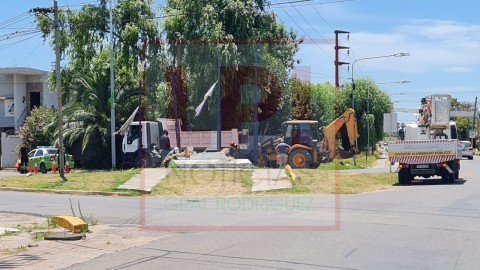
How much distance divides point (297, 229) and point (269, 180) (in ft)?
37.5

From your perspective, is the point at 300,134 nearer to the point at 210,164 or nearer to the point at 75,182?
the point at 210,164

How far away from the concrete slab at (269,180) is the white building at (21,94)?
33.3m

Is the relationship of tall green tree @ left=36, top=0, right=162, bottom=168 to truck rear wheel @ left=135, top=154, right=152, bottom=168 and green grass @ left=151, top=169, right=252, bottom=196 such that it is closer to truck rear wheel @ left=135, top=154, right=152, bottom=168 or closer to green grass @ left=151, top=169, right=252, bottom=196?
truck rear wheel @ left=135, top=154, right=152, bottom=168

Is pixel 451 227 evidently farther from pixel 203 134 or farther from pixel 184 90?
pixel 184 90

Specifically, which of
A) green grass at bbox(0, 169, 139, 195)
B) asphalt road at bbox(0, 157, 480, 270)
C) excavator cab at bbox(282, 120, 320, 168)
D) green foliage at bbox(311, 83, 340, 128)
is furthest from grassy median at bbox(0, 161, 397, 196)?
green foliage at bbox(311, 83, 340, 128)

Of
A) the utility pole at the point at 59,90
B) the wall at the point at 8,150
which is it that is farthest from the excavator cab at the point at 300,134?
the wall at the point at 8,150

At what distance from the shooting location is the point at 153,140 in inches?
1528

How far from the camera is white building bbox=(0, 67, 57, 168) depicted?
Answer: 55.0 m

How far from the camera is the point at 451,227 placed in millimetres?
13148

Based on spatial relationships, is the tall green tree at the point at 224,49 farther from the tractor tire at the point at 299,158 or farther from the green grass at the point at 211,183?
the green grass at the point at 211,183

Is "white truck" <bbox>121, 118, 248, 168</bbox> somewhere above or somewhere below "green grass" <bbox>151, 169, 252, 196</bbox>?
above

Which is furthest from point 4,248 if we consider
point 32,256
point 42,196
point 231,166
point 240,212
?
point 231,166

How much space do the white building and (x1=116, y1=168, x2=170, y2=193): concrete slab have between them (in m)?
30.9

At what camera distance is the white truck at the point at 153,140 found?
3741 cm
